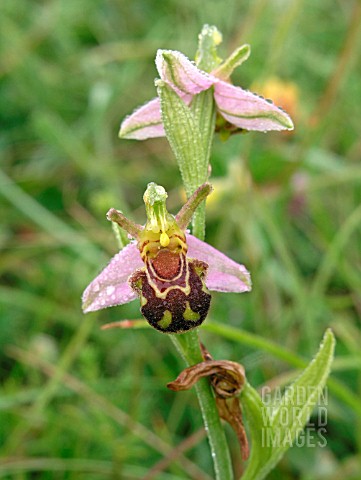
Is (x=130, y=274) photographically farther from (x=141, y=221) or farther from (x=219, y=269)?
(x=141, y=221)

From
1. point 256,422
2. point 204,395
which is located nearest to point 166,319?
point 204,395

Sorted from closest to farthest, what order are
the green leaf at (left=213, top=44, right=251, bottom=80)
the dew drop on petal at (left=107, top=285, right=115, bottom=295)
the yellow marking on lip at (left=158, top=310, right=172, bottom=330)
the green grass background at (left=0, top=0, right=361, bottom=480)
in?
1. the yellow marking on lip at (left=158, top=310, right=172, bottom=330)
2. the dew drop on petal at (left=107, top=285, right=115, bottom=295)
3. the green leaf at (left=213, top=44, right=251, bottom=80)
4. the green grass background at (left=0, top=0, right=361, bottom=480)

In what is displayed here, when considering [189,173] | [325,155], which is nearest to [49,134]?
[325,155]

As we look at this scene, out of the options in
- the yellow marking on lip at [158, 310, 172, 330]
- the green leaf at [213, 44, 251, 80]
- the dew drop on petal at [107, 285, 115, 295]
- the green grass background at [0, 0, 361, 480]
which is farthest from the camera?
the green grass background at [0, 0, 361, 480]

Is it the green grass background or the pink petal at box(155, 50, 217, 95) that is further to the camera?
the green grass background

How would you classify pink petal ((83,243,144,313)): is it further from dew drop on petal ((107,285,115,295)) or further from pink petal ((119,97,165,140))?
pink petal ((119,97,165,140))

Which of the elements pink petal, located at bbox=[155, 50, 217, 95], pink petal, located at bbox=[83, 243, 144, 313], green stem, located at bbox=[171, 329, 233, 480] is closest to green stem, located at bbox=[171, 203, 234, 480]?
green stem, located at bbox=[171, 329, 233, 480]

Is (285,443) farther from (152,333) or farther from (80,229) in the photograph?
(80,229)

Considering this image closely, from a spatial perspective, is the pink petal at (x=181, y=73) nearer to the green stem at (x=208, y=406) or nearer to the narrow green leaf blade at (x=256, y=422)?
the green stem at (x=208, y=406)
